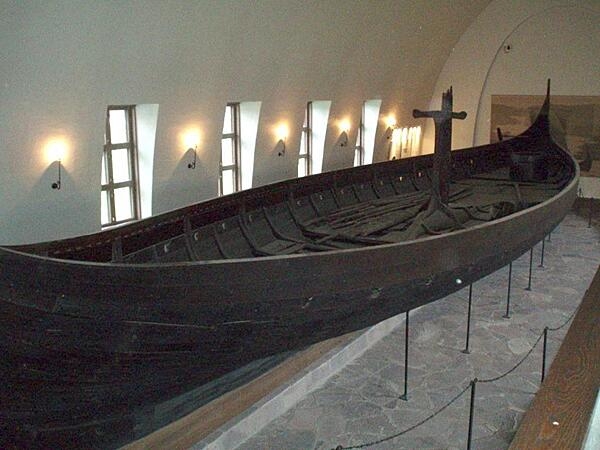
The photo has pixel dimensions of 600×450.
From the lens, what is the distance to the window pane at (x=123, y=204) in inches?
391

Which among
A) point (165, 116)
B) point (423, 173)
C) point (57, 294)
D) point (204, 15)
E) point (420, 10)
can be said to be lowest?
point (57, 294)

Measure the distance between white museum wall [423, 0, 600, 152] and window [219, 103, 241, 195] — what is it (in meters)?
8.97

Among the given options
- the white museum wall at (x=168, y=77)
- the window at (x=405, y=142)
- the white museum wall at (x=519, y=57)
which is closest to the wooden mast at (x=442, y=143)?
the white museum wall at (x=168, y=77)

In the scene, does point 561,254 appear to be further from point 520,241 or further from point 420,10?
point 420,10

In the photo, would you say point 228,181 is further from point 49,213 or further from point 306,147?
point 49,213

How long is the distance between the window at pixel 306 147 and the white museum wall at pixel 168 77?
17.1 inches

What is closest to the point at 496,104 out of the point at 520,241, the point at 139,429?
the point at 520,241

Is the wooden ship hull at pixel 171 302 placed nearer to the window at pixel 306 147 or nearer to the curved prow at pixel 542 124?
the curved prow at pixel 542 124

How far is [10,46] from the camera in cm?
677

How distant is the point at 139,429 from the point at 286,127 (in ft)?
29.9

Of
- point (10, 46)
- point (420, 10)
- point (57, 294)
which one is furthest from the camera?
point (420, 10)

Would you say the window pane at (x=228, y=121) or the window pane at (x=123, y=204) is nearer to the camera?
the window pane at (x=123, y=204)

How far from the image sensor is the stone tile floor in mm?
5246

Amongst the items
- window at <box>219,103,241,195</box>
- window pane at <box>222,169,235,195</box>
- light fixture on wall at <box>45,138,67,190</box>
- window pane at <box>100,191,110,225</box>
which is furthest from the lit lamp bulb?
light fixture on wall at <box>45,138,67,190</box>
